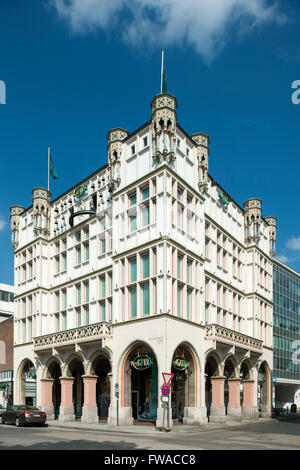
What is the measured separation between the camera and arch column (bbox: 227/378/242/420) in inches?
1535

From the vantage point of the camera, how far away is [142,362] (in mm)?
32219

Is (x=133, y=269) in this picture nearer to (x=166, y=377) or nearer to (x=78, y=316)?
(x=166, y=377)

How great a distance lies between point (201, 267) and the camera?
3641cm

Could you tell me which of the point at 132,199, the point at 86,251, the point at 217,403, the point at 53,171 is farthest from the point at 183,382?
the point at 53,171

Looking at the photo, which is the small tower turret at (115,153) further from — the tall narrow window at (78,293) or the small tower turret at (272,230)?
the small tower turret at (272,230)

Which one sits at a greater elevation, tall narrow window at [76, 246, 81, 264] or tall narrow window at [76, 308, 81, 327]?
tall narrow window at [76, 246, 81, 264]

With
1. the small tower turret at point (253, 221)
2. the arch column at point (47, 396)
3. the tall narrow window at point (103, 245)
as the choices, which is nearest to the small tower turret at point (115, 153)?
the tall narrow window at point (103, 245)

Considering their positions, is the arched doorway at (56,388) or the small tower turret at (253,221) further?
the small tower turret at (253,221)

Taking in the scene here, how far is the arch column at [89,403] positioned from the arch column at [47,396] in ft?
19.8

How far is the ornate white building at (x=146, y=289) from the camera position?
32844 millimetres

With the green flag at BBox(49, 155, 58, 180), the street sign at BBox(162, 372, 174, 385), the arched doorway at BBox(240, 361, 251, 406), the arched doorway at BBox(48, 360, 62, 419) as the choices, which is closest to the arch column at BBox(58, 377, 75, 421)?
the arched doorway at BBox(48, 360, 62, 419)

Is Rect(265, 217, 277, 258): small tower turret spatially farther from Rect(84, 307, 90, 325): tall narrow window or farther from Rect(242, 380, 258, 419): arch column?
Rect(84, 307, 90, 325): tall narrow window

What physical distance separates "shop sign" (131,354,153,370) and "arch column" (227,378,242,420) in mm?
10906

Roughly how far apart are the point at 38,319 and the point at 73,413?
923 centimetres
